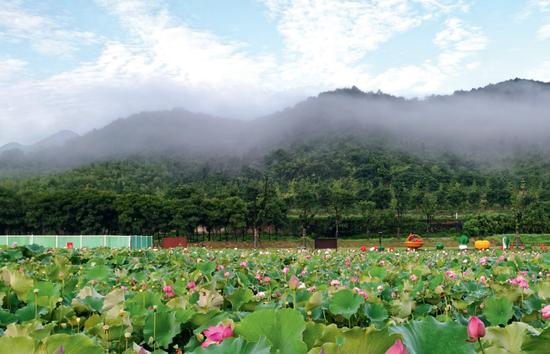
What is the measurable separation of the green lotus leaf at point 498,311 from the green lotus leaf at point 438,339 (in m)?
1.33

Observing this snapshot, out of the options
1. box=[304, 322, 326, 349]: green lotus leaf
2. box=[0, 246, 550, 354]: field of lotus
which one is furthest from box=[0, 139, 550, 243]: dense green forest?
box=[304, 322, 326, 349]: green lotus leaf

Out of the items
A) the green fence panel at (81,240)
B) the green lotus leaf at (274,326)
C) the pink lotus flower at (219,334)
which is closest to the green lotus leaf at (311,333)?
the green lotus leaf at (274,326)

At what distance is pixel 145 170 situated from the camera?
102062 mm

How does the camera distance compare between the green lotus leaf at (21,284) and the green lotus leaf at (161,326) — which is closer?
the green lotus leaf at (161,326)

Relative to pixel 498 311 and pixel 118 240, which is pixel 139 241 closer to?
pixel 118 240

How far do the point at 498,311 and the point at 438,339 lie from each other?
1.39 metres

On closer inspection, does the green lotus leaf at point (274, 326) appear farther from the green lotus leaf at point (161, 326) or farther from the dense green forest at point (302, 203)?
the dense green forest at point (302, 203)

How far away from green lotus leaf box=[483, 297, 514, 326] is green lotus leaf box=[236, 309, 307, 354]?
4.69 ft

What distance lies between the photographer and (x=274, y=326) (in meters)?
1.33

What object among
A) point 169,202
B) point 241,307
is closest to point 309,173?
point 169,202

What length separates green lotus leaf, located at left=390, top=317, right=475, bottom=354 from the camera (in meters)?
1.18

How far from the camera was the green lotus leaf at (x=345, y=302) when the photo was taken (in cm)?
240

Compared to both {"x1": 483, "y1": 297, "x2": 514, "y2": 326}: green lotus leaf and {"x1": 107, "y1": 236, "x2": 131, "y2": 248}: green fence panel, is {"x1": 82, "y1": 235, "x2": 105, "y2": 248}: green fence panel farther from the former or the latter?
{"x1": 483, "y1": 297, "x2": 514, "y2": 326}: green lotus leaf

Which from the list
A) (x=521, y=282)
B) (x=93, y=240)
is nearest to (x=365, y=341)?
(x=521, y=282)
